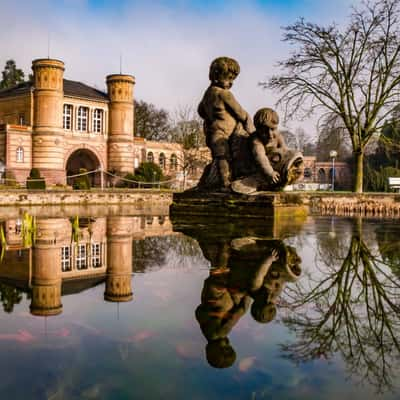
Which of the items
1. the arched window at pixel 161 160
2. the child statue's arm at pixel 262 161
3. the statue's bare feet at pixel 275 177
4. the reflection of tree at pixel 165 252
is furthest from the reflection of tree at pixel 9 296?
the arched window at pixel 161 160

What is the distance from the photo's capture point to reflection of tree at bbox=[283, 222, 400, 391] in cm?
233

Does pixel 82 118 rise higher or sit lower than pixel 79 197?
higher

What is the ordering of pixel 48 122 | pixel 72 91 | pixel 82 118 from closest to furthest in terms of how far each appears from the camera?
pixel 48 122 → pixel 72 91 → pixel 82 118

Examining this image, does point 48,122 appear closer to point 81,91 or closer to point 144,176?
point 81,91

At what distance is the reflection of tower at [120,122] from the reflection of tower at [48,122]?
6110 millimetres

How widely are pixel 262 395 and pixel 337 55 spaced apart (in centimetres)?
2396

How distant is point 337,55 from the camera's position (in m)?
23.7

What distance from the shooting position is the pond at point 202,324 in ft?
6.79

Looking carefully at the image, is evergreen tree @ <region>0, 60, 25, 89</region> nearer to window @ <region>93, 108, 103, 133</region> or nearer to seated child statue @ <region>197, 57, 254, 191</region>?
window @ <region>93, 108, 103, 133</region>

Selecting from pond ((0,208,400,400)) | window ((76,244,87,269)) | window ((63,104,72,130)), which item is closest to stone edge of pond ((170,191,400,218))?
pond ((0,208,400,400))

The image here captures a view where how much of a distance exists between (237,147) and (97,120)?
142 feet

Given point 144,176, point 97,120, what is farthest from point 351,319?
point 97,120

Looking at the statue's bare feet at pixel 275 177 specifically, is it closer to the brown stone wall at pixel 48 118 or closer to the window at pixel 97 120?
the brown stone wall at pixel 48 118

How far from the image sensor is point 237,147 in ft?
31.2
